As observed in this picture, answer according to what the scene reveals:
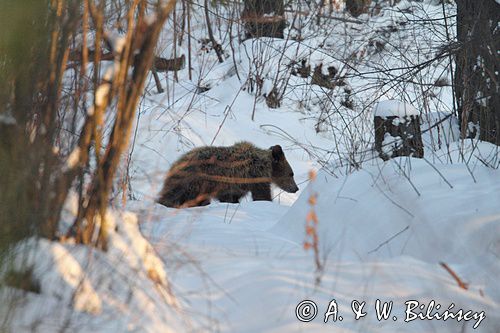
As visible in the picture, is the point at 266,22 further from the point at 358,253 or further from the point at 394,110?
the point at 358,253

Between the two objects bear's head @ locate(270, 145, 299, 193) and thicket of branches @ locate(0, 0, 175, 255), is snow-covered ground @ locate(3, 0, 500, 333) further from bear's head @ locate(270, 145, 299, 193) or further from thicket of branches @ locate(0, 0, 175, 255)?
bear's head @ locate(270, 145, 299, 193)

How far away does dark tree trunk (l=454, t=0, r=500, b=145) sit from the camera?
6441 mm

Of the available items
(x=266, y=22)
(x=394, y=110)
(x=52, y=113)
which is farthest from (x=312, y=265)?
(x=266, y=22)

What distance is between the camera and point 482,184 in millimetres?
4812

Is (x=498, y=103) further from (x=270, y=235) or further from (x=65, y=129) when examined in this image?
(x=65, y=129)

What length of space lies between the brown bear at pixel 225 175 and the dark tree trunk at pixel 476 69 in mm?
2177

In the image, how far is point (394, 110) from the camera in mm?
7645

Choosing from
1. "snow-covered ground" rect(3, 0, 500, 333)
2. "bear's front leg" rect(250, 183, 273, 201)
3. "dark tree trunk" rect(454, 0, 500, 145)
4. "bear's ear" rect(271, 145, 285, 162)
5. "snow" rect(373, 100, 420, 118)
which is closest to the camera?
"snow-covered ground" rect(3, 0, 500, 333)

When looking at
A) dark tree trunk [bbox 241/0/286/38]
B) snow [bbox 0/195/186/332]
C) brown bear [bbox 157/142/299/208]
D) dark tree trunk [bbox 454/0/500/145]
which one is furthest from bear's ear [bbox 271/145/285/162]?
snow [bbox 0/195/186/332]

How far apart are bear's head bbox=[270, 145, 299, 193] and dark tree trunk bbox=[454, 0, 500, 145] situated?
8.30 ft

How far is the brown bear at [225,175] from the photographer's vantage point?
789cm

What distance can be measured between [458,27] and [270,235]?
3567 mm

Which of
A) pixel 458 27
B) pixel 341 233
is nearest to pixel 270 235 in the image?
pixel 341 233

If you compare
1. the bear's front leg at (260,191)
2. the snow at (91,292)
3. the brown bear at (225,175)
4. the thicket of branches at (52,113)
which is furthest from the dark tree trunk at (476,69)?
the snow at (91,292)
